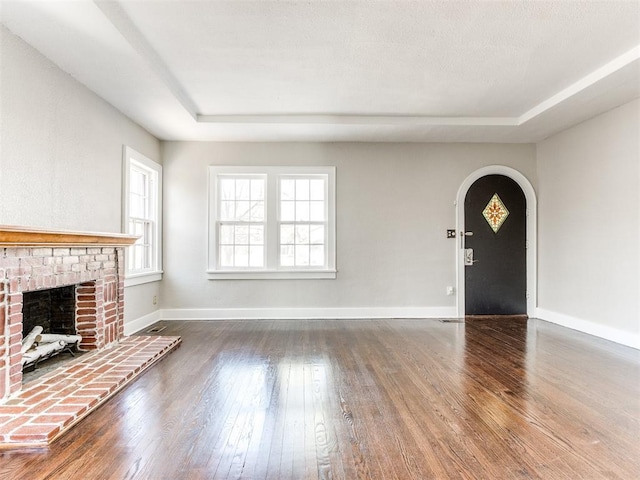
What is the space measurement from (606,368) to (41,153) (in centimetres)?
503

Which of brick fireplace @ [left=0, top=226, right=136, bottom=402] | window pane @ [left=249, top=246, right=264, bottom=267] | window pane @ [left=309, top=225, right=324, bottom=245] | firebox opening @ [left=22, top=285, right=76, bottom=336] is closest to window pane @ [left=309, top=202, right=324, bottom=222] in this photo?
window pane @ [left=309, top=225, right=324, bottom=245]

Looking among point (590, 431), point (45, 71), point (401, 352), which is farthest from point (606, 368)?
point (45, 71)

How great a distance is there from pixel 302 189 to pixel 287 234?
70cm

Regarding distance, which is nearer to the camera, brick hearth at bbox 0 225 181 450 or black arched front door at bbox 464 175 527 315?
brick hearth at bbox 0 225 181 450

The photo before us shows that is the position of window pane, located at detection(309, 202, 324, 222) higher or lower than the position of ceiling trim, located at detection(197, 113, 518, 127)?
lower

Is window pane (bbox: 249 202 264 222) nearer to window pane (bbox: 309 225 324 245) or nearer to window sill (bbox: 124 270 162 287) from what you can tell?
window pane (bbox: 309 225 324 245)

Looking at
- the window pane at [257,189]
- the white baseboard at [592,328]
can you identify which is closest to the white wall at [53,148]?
the window pane at [257,189]

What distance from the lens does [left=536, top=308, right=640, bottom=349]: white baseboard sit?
13.0 ft

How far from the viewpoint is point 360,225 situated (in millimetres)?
5520

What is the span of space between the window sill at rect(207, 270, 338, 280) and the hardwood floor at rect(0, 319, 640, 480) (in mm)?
1562

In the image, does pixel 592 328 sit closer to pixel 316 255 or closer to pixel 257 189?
pixel 316 255

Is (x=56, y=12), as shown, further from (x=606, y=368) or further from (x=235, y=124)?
(x=606, y=368)

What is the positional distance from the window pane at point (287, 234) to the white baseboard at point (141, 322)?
2.01 m

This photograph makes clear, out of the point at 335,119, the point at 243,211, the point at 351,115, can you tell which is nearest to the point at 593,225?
the point at 351,115
